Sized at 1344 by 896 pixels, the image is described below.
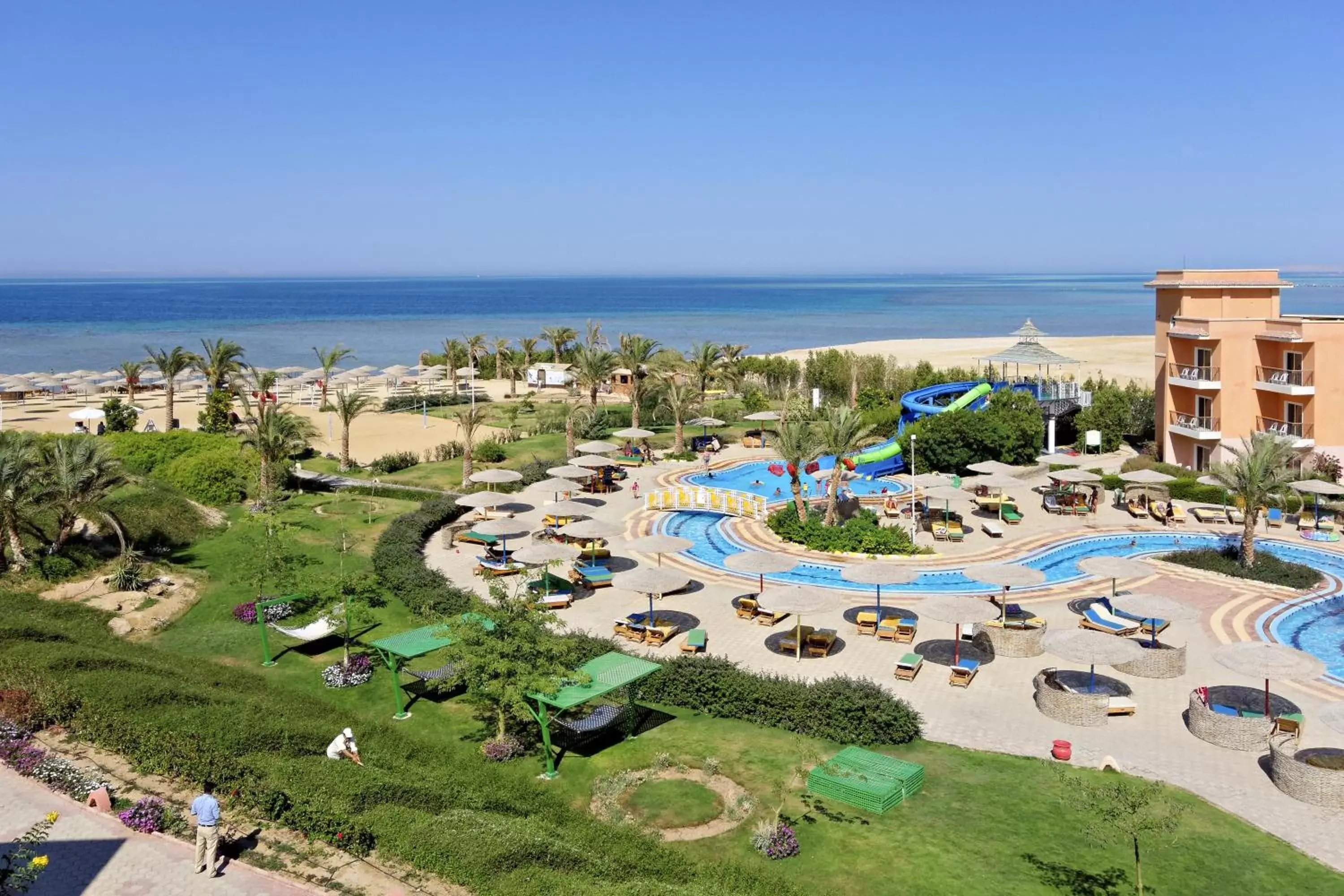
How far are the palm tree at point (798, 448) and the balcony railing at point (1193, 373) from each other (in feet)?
58.3

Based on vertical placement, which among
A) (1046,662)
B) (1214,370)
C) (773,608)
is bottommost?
(1046,662)

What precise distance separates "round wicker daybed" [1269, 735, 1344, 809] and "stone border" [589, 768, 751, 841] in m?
8.55

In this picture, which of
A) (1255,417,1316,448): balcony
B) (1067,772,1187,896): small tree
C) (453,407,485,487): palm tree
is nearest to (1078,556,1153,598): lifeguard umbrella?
(1067,772,1187,896): small tree

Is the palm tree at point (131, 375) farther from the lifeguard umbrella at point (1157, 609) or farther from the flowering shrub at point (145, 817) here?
the lifeguard umbrella at point (1157, 609)

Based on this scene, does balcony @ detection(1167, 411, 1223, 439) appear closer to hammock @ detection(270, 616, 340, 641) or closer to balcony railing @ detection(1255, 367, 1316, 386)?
balcony railing @ detection(1255, 367, 1316, 386)

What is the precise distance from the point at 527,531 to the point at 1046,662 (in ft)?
46.6

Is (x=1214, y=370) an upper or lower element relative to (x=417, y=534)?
upper

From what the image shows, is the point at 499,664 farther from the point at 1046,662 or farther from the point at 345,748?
the point at 1046,662

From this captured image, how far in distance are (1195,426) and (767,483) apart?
17.1 m

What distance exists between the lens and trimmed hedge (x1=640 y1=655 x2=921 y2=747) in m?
17.4

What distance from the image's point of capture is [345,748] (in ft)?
53.6

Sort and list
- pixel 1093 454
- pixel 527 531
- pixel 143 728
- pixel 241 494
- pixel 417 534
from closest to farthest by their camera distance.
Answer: pixel 143 728, pixel 527 531, pixel 417 534, pixel 241 494, pixel 1093 454

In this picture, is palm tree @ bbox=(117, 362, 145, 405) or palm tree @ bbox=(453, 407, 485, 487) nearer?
palm tree @ bbox=(453, 407, 485, 487)

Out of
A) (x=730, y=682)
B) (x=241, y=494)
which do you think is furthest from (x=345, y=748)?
(x=241, y=494)
